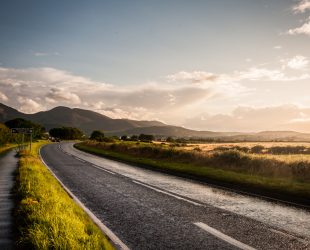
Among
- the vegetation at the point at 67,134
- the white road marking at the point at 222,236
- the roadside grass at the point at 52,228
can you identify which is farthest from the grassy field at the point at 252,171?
the vegetation at the point at 67,134

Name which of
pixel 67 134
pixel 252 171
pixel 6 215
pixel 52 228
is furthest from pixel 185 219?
pixel 67 134

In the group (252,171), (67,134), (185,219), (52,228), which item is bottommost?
(185,219)

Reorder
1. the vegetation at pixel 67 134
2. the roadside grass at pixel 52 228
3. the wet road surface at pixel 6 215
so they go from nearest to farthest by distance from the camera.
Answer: the roadside grass at pixel 52 228
the wet road surface at pixel 6 215
the vegetation at pixel 67 134

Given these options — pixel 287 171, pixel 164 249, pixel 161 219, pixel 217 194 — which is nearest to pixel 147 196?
pixel 217 194

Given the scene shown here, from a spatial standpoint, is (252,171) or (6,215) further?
(252,171)

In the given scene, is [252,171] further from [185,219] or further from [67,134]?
[67,134]

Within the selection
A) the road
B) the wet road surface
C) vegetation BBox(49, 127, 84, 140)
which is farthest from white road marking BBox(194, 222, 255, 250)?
vegetation BBox(49, 127, 84, 140)

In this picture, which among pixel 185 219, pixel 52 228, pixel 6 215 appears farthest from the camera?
pixel 185 219

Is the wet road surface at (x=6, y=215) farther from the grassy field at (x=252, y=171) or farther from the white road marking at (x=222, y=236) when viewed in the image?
the grassy field at (x=252, y=171)

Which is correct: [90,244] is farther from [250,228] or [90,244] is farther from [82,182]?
[82,182]

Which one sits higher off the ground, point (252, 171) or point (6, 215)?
point (252, 171)

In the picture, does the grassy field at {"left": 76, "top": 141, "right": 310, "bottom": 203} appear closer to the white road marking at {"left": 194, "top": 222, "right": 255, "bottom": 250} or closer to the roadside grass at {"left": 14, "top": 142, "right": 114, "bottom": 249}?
the white road marking at {"left": 194, "top": 222, "right": 255, "bottom": 250}

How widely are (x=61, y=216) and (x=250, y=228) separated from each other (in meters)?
4.09

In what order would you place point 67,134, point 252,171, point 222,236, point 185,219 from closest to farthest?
point 222,236, point 185,219, point 252,171, point 67,134
